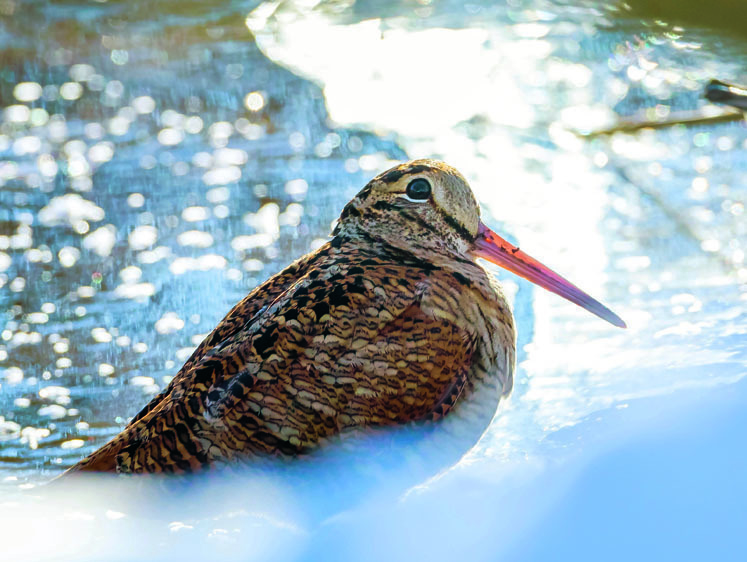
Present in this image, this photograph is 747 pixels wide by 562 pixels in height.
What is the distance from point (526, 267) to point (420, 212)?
0.46 meters

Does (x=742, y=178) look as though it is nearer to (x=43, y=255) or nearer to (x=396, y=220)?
(x=396, y=220)

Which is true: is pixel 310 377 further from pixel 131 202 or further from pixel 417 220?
pixel 131 202

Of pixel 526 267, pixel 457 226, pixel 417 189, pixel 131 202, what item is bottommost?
pixel 131 202

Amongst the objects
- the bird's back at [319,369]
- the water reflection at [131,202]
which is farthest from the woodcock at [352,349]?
the water reflection at [131,202]

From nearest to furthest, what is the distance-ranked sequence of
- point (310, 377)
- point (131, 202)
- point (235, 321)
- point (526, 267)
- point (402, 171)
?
point (310, 377) → point (235, 321) → point (402, 171) → point (526, 267) → point (131, 202)

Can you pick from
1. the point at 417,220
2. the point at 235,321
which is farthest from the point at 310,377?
the point at 417,220

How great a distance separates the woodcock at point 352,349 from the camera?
244cm

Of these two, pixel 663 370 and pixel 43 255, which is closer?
pixel 663 370

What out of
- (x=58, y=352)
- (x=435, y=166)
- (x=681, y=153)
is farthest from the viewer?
(x=681, y=153)

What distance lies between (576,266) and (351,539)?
5.54 ft

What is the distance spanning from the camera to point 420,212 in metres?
2.94

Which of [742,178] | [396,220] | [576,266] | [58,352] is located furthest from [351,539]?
[742,178]

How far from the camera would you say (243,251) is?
411 centimetres

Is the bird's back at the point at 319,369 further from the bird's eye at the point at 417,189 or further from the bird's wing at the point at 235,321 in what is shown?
the bird's eye at the point at 417,189
